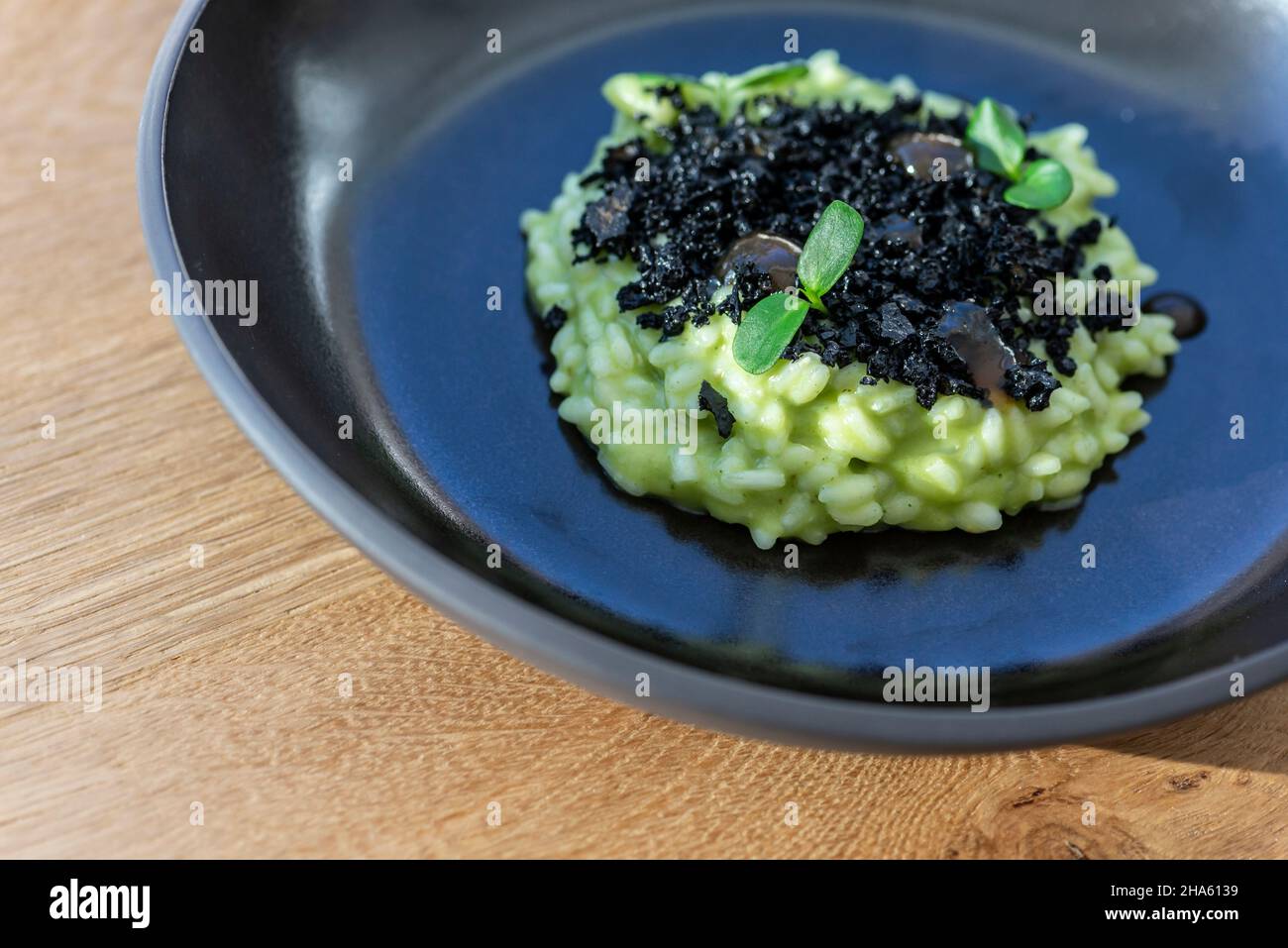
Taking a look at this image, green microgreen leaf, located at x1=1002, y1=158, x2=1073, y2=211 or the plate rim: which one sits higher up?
green microgreen leaf, located at x1=1002, y1=158, x2=1073, y2=211

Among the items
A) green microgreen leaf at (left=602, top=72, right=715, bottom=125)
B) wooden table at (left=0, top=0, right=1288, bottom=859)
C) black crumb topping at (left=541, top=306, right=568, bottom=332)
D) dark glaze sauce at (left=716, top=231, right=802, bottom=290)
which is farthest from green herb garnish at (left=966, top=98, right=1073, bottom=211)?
wooden table at (left=0, top=0, right=1288, bottom=859)

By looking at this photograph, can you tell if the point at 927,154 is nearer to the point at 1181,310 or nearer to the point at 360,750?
the point at 1181,310

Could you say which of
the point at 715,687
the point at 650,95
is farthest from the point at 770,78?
the point at 715,687

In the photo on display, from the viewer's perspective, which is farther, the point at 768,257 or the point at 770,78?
the point at 770,78

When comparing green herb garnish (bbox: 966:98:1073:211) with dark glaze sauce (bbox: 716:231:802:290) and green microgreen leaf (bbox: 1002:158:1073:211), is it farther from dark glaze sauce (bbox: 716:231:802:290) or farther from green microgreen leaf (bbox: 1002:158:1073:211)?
dark glaze sauce (bbox: 716:231:802:290)

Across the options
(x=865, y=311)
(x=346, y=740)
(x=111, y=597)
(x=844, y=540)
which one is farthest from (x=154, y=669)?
(x=865, y=311)

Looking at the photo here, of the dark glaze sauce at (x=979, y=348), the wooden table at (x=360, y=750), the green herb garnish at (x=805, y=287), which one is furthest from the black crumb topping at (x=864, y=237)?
the wooden table at (x=360, y=750)

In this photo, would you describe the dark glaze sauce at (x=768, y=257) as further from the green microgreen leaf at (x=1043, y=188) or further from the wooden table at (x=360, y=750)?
the wooden table at (x=360, y=750)
